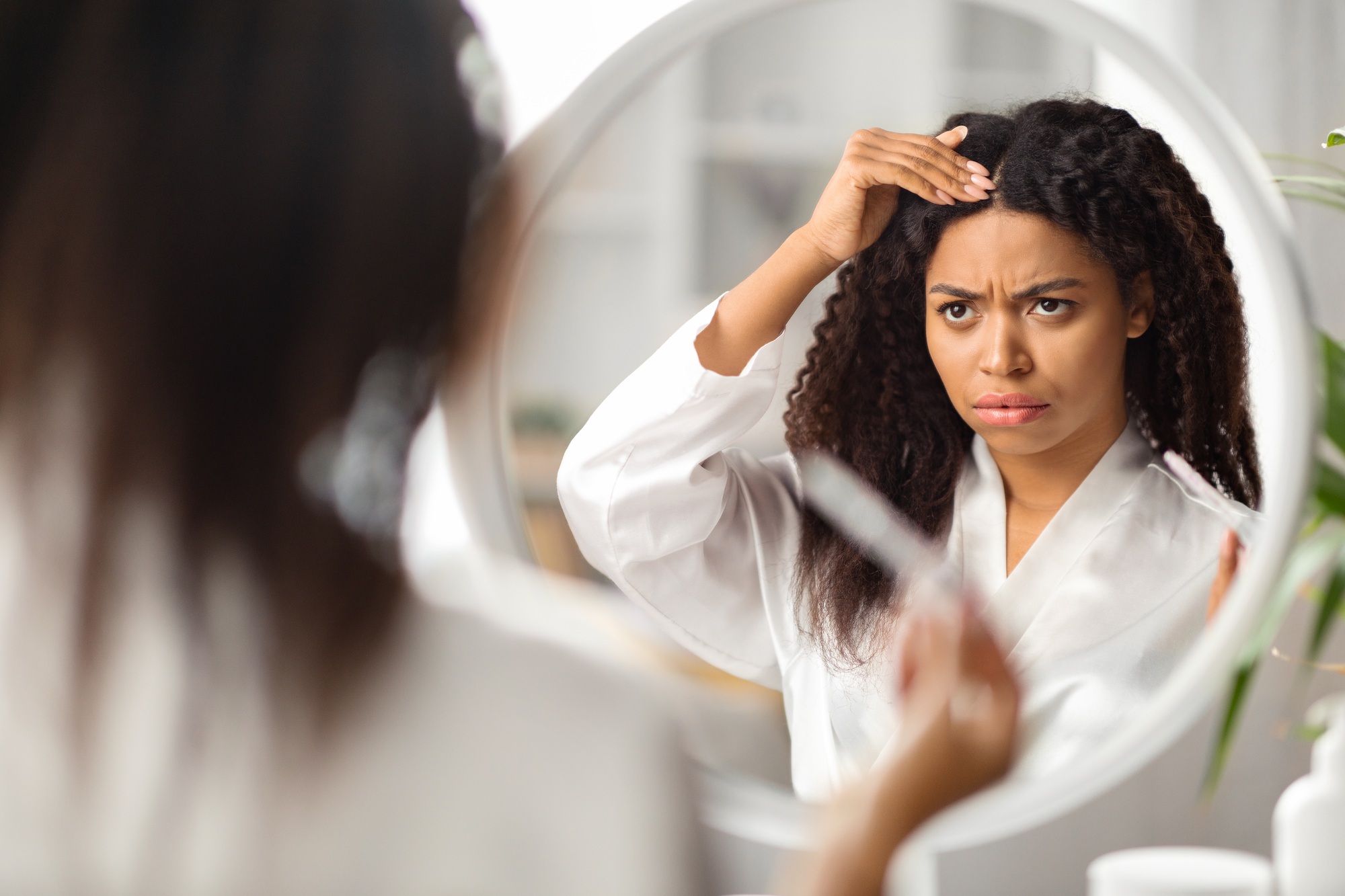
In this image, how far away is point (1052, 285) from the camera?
1.41 ft

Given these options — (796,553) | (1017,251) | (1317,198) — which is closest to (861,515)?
(796,553)

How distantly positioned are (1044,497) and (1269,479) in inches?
3.7

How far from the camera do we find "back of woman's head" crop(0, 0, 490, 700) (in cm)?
26

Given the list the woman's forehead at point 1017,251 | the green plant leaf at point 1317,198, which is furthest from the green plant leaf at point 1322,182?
the woman's forehead at point 1017,251

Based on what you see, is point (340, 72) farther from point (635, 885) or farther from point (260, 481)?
point (635, 885)

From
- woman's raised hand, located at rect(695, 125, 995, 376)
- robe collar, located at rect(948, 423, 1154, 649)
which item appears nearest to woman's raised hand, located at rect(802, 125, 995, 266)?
woman's raised hand, located at rect(695, 125, 995, 376)

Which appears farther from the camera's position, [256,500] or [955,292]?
[955,292]

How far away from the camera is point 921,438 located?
47 cm

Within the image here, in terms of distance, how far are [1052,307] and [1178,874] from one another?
28 centimetres

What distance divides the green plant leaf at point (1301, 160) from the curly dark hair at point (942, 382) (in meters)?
0.10

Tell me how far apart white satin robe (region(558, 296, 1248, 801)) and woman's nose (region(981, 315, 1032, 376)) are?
0.16 ft

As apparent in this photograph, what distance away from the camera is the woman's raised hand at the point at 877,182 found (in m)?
0.44

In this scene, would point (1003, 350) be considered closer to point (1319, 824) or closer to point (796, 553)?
point (796, 553)

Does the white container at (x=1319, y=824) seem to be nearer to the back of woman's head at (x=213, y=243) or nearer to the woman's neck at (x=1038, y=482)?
the woman's neck at (x=1038, y=482)
